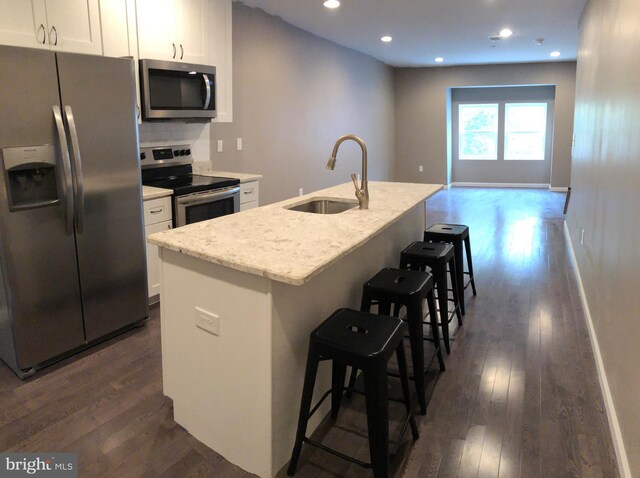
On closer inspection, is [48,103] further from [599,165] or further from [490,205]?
[490,205]

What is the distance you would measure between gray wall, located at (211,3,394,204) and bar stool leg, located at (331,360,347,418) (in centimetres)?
310

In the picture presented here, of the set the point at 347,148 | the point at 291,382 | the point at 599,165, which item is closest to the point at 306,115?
the point at 347,148

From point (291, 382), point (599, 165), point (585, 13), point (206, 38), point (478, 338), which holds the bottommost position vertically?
point (478, 338)

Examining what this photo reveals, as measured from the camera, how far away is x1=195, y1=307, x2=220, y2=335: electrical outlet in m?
1.95

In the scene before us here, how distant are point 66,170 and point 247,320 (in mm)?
1543

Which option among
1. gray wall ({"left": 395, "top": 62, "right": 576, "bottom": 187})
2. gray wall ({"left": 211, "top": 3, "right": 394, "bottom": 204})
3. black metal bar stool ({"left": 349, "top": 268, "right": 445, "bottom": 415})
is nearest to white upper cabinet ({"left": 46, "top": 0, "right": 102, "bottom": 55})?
gray wall ({"left": 211, "top": 3, "right": 394, "bottom": 204})

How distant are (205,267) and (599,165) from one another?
9.50 ft

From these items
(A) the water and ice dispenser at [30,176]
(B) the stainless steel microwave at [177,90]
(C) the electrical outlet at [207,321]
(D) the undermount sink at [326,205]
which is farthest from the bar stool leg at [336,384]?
(B) the stainless steel microwave at [177,90]

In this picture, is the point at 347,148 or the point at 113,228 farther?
the point at 347,148

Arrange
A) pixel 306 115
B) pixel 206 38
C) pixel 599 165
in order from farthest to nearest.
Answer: pixel 306 115
pixel 206 38
pixel 599 165

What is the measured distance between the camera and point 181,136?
4375 mm

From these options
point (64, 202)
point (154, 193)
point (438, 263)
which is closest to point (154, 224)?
point (154, 193)

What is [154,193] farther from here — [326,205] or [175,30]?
[175,30]

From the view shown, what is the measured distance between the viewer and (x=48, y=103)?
8.46 feet
